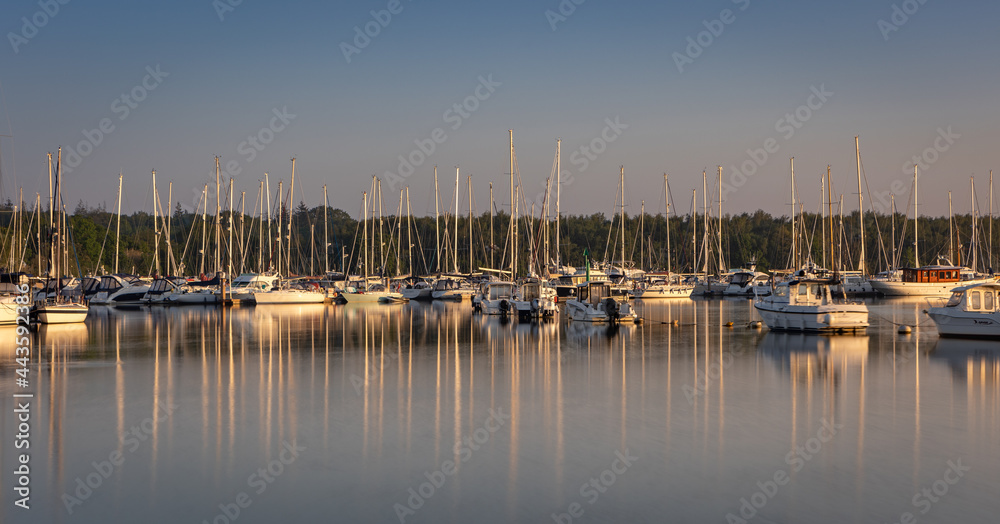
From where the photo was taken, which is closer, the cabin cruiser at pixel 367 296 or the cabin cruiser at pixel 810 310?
the cabin cruiser at pixel 810 310

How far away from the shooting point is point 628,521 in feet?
40.4

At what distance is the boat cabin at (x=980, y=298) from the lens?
119 ft

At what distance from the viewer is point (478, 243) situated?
140 m

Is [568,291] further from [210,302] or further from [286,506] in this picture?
[286,506]

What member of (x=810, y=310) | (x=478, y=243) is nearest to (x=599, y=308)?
(x=810, y=310)

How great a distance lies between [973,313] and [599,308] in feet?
65.0

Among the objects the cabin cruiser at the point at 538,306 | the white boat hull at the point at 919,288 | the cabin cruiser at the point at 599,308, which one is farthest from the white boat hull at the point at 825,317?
the white boat hull at the point at 919,288

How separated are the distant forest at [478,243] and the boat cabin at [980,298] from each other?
2357 inches

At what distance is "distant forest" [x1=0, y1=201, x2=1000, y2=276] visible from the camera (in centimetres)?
10869

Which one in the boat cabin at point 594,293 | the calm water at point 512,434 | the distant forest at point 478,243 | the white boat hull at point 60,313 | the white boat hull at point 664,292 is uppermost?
the distant forest at point 478,243

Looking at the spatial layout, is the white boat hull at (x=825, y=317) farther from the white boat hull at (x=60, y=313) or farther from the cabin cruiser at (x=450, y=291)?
the cabin cruiser at (x=450, y=291)

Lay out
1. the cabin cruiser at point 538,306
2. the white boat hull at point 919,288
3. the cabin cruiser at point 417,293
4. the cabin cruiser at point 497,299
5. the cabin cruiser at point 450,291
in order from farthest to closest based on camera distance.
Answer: the cabin cruiser at point 417,293 < the cabin cruiser at point 450,291 < the white boat hull at point 919,288 < the cabin cruiser at point 497,299 < the cabin cruiser at point 538,306

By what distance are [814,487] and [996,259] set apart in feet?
510

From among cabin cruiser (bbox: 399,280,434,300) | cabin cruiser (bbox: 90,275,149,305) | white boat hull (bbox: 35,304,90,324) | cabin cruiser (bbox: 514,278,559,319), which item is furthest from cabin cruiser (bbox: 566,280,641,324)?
cabin cruiser (bbox: 90,275,149,305)
